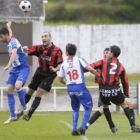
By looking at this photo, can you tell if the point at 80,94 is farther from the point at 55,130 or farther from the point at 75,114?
the point at 55,130

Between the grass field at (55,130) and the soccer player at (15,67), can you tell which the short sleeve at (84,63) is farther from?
the soccer player at (15,67)

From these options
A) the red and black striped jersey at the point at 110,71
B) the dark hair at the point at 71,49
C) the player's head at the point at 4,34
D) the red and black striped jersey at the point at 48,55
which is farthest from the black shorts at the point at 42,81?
the red and black striped jersey at the point at 110,71

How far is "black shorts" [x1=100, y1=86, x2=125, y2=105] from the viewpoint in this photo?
18.9m

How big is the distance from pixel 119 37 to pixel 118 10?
3355 cm

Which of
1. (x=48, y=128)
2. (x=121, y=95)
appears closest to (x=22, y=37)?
(x=48, y=128)

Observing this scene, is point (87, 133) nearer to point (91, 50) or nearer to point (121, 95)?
point (121, 95)

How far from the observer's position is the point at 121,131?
2016 centimetres

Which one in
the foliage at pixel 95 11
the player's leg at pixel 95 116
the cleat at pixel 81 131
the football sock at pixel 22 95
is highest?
the football sock at pixel 22 95

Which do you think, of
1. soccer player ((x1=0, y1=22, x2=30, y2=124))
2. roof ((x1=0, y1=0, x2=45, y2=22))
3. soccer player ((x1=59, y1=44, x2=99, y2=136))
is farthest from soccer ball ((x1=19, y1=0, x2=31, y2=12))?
soccer player ((x1=59, y1=44, x2=99, y2=136))

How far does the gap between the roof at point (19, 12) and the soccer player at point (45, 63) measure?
35.6 feet

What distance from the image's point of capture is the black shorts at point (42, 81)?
20359mm

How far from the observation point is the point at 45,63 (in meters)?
20.3

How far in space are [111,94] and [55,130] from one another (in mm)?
2412

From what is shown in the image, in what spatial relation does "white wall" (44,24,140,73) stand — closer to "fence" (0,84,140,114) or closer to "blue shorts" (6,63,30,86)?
"fence" (0,84,140,114)
